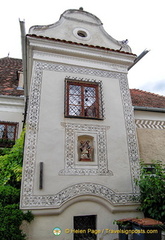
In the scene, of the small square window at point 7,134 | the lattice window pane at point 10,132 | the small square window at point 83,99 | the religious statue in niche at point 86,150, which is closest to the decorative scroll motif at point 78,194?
the religious statue in niche at point 86,150

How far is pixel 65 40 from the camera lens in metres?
6.75

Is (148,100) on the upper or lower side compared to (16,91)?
lower

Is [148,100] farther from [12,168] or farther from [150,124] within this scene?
[12,168]

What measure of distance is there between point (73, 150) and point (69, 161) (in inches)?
13.9

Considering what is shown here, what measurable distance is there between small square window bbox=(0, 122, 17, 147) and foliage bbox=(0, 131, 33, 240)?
1.97 m

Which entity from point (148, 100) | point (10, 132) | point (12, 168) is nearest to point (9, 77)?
point (10, 132)

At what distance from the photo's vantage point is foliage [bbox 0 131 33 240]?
390 cm

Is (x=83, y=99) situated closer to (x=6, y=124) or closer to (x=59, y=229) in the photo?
(x=59, y=229)

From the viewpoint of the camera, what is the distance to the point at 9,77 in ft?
39.7

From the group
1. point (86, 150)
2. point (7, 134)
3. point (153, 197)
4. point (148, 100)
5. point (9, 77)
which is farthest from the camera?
point (9, 77)

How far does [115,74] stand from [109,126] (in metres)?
2.25

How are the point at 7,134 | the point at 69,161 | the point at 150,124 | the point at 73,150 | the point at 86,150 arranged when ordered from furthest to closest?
the point at 7,134, the point at 150,124, the point at 86,150, the point at 73,150, the point at 69,161

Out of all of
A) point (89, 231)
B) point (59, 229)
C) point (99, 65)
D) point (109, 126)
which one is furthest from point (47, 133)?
point (99, 65)

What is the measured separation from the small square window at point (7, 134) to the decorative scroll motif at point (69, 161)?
11.0 feet
